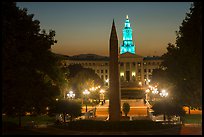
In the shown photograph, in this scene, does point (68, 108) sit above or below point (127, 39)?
below

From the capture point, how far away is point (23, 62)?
71.2 ft

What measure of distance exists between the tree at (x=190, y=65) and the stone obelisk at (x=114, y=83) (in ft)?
20.8

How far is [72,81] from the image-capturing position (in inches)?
2675

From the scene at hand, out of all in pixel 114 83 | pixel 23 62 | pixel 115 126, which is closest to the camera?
pixel 23 62

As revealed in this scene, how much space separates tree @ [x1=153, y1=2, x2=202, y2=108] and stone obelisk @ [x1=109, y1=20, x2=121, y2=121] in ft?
20.8

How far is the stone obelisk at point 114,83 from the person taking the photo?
84.8 feet

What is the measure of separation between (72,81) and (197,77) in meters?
42.0

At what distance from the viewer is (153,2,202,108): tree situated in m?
27.0

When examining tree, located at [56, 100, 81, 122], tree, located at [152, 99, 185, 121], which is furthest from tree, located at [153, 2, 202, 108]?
tree, located at [56, 100, 81, 122]

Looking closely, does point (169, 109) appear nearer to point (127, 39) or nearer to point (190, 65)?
point (190, 65)

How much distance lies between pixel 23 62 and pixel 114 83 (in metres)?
7.47

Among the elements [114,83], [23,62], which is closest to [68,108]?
[114,83]

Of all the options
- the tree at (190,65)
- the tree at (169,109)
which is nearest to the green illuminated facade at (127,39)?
the tree at (190,65)

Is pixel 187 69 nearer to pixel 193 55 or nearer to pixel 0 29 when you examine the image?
pixel 193 55
